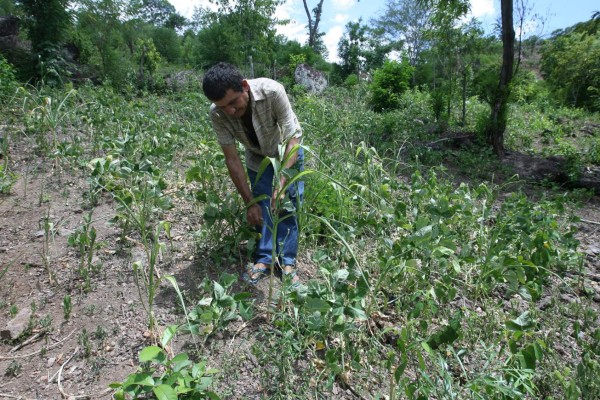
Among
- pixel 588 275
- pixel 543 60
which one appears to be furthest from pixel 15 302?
pixel 543 60

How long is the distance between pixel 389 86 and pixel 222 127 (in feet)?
25.3

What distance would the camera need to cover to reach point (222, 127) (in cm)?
224

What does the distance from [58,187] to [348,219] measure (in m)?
2.14

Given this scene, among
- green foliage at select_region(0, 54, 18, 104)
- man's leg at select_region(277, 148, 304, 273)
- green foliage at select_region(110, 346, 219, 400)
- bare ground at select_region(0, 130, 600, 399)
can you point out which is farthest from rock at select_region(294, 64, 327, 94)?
green foliage at select_region(110, 346, 219, 400)

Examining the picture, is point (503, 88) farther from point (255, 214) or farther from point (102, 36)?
point (102, 36)

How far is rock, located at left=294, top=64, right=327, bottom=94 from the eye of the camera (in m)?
11.0

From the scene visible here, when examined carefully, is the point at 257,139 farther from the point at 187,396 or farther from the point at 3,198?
the point at 3,198

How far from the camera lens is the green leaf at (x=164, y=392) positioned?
118 centimetres

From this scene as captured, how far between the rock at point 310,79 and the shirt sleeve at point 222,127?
29.2 ft

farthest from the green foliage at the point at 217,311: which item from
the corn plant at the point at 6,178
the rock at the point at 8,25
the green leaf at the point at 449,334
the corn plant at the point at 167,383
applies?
A: the rock at the point at 8,25

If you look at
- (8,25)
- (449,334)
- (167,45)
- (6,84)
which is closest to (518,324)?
(449,334)

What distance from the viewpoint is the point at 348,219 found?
8.46 ft

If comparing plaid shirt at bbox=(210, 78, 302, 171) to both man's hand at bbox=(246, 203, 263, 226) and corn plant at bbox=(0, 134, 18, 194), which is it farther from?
corn plant at bbox=(0, 134, 18, 194)

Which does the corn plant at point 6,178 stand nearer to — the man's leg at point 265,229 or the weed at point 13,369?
the weed at point 13,369
